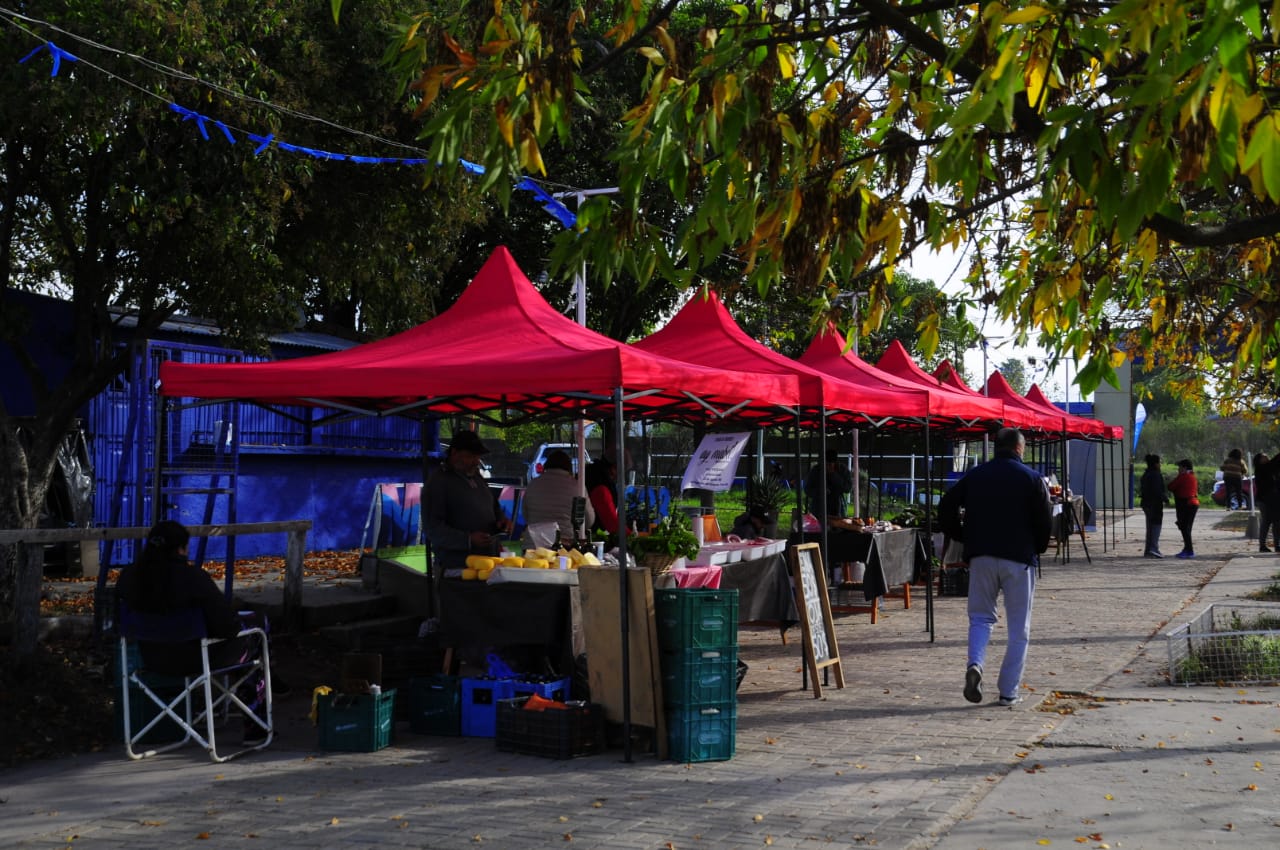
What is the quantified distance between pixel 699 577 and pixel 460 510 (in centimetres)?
191

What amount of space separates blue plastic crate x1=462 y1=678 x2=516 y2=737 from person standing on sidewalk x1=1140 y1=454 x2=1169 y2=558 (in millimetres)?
18304

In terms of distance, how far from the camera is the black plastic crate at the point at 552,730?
314 inches

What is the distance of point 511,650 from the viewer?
9.27 m

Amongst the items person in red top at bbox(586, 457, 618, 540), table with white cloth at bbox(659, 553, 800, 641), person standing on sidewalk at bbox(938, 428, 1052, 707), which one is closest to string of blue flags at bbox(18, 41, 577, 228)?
person in red top at bbox(586, 457, 618, 540)

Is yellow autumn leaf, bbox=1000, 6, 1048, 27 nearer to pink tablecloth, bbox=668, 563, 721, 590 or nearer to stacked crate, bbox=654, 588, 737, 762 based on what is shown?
stacked crate, bbox=654, 588, 737, 762

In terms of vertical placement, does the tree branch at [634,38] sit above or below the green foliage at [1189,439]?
below

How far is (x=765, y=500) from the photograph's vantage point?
20.0 metres

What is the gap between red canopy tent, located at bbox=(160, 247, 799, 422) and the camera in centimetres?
852

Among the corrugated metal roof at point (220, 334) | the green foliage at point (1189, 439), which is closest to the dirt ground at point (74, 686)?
the corrugated metal roof at point (220, 334)

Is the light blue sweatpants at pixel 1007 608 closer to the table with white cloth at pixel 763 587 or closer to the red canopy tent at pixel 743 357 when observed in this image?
the table with white cloth at pixel 763 587

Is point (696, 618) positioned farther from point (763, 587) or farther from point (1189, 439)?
point (1189, 439)

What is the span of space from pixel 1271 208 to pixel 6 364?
57.0 feet

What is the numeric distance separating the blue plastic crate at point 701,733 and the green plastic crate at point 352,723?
5.95 ft

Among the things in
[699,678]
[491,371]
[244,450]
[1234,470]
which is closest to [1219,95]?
[699,678]
